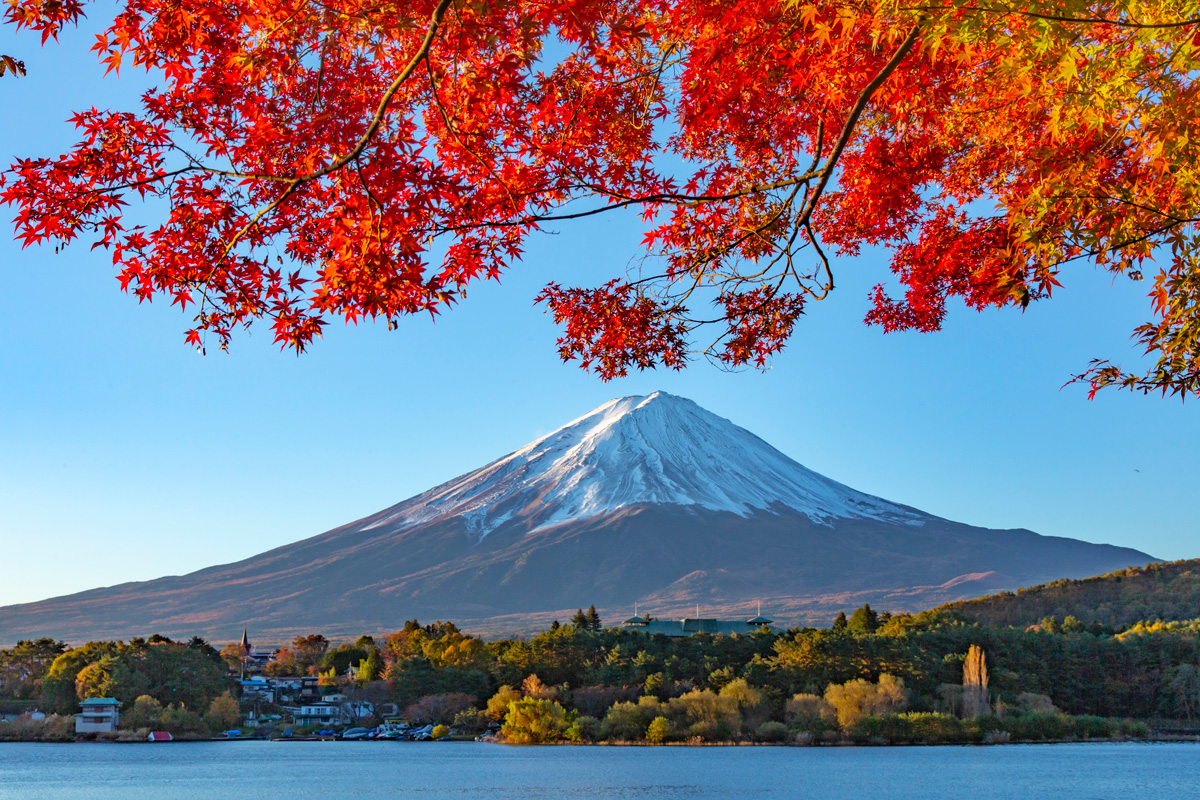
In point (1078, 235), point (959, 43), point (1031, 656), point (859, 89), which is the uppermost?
point (859, 89)

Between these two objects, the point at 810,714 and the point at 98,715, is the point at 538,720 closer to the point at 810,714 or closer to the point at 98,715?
the point at 810,714

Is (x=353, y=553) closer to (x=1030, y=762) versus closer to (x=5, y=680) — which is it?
(x=5, y=680)

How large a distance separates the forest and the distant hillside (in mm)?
16791

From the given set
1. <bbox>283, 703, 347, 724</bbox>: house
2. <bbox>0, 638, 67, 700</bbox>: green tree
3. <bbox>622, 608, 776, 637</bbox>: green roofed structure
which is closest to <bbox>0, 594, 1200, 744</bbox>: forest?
<bbox>0, 638, 67, 700</bbox>: green tree

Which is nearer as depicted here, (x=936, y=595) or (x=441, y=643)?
(x=441, y=643)

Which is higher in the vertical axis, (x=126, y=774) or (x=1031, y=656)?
(x=1031, y=656)

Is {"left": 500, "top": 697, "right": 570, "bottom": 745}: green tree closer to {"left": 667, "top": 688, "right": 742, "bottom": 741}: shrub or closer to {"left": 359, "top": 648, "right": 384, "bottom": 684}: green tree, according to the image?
{"left": 667, "top": 688, "right": 742, "bottom": 741}: shrub

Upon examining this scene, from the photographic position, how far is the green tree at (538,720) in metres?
57.3

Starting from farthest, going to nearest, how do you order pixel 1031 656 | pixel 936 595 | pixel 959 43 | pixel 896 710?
pixel 936 595, pixel 1031 656, pixel 896 710, pixel 959 43

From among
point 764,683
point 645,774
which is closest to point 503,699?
point 645,774

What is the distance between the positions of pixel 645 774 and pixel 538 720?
10825mm

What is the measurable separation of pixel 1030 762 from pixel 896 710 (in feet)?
22.4

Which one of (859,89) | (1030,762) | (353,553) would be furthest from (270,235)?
(353,553)

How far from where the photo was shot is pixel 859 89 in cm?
566
